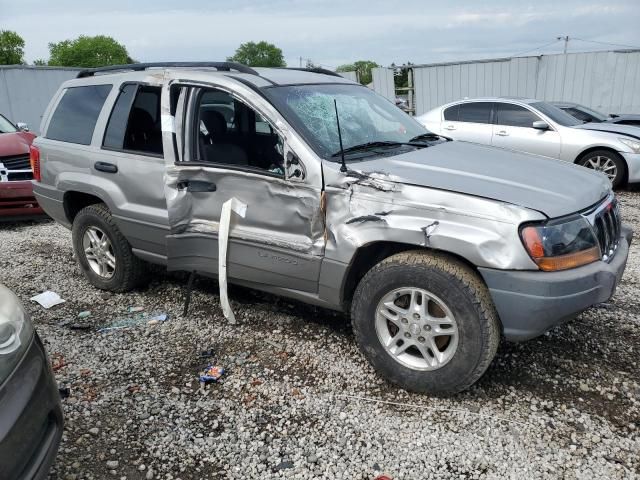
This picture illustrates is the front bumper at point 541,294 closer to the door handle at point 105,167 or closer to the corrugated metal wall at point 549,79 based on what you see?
the door handle at point 105,167

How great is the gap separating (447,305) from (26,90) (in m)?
16.5

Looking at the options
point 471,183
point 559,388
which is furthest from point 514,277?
point 559,388

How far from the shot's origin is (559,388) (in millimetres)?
3033

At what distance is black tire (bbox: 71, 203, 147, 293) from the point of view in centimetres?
435

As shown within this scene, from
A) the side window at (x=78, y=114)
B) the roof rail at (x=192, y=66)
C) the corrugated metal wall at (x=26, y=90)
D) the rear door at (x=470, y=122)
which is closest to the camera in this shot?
the roof rail at (x=192, y=66)

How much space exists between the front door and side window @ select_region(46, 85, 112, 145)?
0.97 metres

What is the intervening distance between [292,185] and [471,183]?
103 centimetres

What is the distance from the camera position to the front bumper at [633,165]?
7.98 m

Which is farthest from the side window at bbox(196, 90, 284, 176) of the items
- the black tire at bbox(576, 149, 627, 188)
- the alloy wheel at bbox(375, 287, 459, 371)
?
the black tire at bbox(576, 149, 627, 188)

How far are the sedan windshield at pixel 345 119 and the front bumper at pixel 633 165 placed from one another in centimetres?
552

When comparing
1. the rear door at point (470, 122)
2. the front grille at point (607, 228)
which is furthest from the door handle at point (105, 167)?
the rear door at point (470, 122)

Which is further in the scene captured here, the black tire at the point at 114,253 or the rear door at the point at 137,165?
the black tire at the point at 114,253

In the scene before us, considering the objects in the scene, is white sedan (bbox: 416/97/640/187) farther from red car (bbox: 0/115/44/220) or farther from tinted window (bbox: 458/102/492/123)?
red car (bbox: 0/115/44/220)

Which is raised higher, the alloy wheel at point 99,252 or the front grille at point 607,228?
the front grille at point 607,228
